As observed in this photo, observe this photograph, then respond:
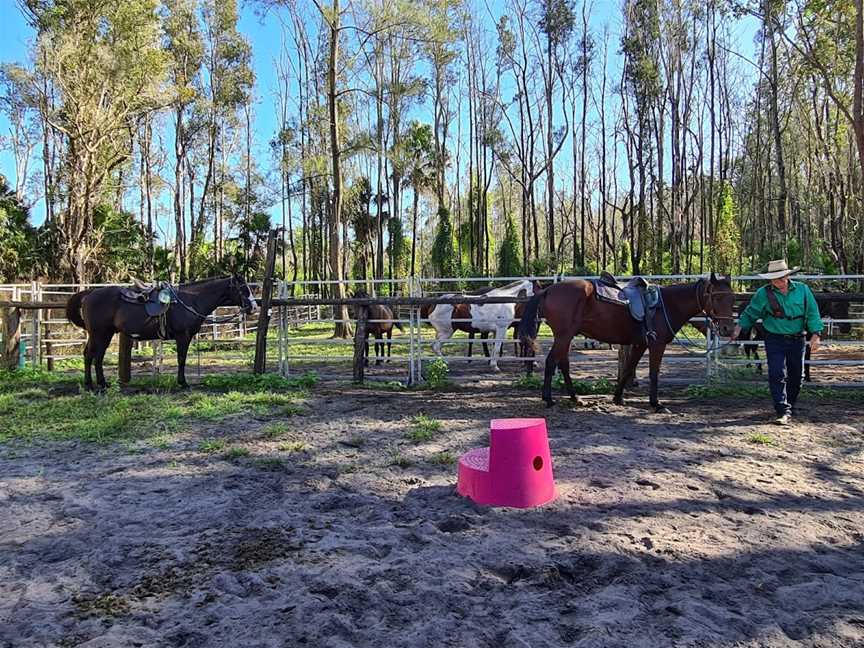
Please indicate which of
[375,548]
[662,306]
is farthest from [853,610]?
[662,306]

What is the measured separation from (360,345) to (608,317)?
3.69m

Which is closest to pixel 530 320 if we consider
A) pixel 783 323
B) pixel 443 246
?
pixel 783 323

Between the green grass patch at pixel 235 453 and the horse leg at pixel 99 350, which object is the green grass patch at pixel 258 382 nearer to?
the horse leg at pixel 99 350

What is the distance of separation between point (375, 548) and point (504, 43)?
99.2 ft

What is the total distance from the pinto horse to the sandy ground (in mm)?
4752

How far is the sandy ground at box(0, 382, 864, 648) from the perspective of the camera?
2232mm

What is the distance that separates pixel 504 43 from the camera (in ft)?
94.1

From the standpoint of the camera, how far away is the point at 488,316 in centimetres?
1034

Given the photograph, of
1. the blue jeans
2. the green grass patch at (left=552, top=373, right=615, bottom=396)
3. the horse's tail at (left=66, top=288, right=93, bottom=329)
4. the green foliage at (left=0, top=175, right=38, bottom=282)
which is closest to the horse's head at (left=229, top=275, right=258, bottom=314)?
the horse's tail at (left=66, top=288, right=93, bottom=329)

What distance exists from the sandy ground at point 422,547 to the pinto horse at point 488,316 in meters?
4.75

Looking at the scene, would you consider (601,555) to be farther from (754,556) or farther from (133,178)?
(133,178)

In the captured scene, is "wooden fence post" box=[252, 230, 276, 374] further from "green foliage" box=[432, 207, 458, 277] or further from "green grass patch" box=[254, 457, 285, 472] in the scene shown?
"green foliage" box=[432, 207, 458, 277]

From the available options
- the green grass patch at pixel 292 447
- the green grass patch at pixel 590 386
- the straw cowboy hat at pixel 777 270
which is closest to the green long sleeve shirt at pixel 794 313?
the straw cowboy hat at pixel 777 270

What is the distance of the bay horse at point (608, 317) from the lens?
6598 millimetres
